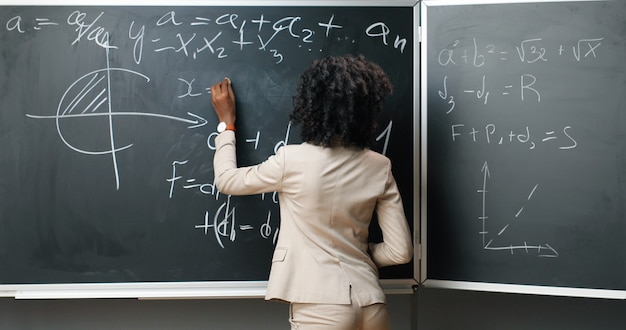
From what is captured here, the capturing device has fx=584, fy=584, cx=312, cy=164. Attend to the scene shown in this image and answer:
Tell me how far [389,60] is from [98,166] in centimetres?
122

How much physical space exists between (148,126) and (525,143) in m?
1.47

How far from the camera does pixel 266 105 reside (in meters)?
2.32

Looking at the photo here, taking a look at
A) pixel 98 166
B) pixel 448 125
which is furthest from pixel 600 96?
pixel 98 166

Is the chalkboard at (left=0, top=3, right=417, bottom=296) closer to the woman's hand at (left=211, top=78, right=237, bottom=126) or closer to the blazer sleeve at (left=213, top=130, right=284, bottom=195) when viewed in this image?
the woman's hand at (left=211, top=78, right=237, bottom=126)

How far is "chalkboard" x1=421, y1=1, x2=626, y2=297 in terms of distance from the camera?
218cm

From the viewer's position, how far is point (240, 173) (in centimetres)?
200

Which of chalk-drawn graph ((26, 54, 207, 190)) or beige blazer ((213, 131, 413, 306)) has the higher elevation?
chalk-drawn graph ((26, 54, 207, 190))

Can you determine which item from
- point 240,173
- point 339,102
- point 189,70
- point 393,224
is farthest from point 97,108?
point 393,224

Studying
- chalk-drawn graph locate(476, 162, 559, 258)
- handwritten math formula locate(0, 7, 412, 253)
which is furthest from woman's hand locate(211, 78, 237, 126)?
chalk-drawn graph locate(476, 162, 559, 258)

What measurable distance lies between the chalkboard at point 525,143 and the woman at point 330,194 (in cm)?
46

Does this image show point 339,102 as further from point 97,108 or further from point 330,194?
point 97,108

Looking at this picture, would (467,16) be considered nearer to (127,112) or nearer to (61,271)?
Answer: (127,112)

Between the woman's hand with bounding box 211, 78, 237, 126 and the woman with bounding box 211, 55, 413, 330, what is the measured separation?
0.37 m

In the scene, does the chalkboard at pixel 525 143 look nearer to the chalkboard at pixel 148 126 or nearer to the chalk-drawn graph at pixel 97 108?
the chalkboard at pixel 148 126
